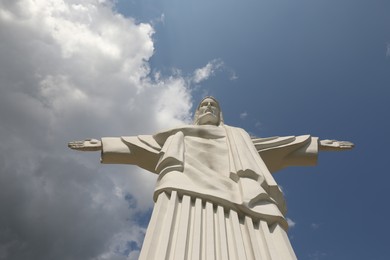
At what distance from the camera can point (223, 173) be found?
5422mm

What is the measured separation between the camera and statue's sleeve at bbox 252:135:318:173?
7.12 m

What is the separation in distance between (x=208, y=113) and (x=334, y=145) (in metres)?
2.36

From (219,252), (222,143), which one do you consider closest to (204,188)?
(219,252)

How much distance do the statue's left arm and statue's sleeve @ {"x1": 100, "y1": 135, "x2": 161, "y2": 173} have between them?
5.91 ft

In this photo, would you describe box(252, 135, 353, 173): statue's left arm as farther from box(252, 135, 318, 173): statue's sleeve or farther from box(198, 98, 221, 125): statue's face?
box(198, 98, 221, 125): statue's face

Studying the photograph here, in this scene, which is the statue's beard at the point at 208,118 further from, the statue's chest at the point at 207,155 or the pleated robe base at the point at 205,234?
the pleated robe base at the point at 205,234

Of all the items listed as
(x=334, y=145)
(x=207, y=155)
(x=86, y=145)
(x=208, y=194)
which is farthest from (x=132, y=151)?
(x=334, y=145)

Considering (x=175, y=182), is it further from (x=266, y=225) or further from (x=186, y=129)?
(x=186, y=129)

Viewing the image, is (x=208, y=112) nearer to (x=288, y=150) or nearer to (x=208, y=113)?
(x=208, y=113)

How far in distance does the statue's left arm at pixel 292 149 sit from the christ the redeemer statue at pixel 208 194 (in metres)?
0.03

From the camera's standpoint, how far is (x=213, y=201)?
14.9 ft

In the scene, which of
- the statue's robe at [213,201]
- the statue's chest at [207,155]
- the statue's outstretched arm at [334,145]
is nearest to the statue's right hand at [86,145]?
the statue's robe at [213,201]

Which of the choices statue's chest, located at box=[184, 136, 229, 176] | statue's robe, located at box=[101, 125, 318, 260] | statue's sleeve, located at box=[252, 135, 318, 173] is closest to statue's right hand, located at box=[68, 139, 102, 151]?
statue's robe, located at box=[101, 125, 318, 260]

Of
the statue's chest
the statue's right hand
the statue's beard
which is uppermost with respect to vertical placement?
the statue's beard
